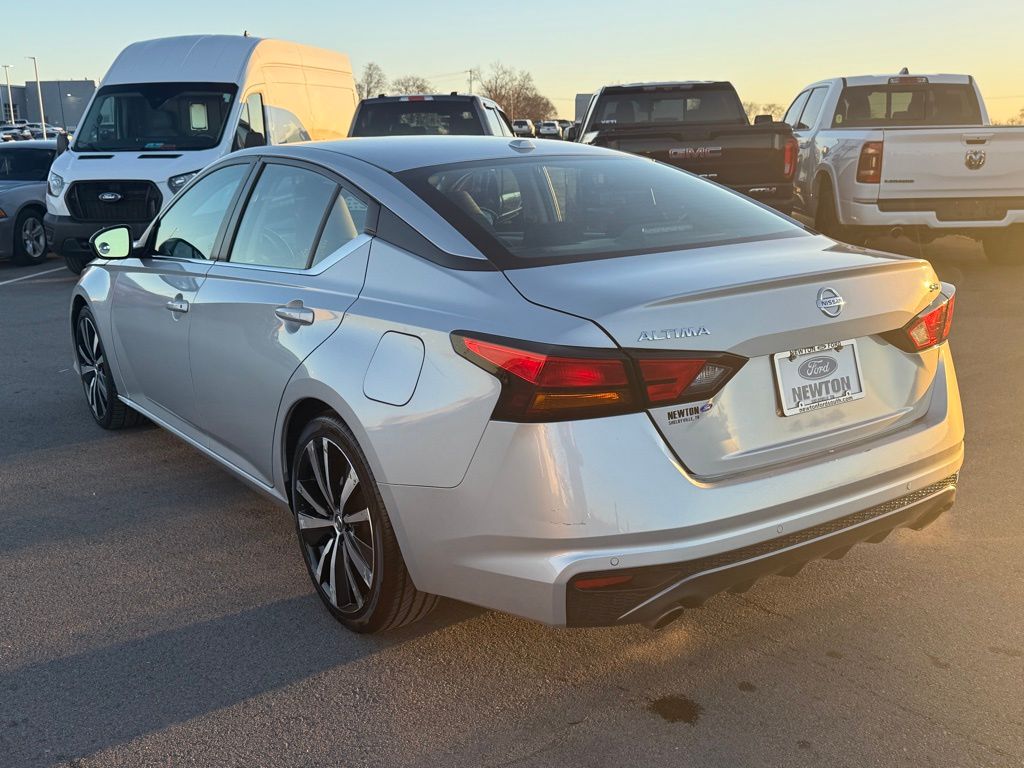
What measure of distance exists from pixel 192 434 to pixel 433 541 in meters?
2.08

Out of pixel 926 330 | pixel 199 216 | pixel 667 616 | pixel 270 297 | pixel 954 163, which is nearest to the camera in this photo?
pixel 667 616

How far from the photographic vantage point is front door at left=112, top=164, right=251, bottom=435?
4.55 meters

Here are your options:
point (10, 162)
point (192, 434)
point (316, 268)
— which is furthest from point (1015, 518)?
point (10, 162)

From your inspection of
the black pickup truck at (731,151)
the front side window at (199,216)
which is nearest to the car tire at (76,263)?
the black pickup truck at (731,151)

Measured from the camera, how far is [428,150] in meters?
3.94

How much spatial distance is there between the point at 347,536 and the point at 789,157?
8417 mm

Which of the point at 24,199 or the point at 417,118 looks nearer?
the point at 24,199

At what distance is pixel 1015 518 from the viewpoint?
4305 mm

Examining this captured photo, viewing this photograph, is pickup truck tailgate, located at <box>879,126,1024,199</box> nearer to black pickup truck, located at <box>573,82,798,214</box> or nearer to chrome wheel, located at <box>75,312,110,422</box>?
black pickup truck, located at <box>573,82,798,214</box>

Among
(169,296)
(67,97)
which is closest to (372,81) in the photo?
(67,97)

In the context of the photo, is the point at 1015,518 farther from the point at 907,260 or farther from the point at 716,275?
the point at 716,275

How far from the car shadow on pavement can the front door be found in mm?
1344

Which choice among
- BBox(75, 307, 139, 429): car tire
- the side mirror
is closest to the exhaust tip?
the side mirror

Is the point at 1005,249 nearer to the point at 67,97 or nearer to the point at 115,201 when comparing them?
the point at 115,201
